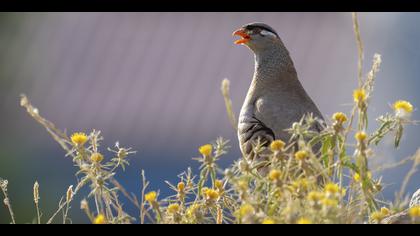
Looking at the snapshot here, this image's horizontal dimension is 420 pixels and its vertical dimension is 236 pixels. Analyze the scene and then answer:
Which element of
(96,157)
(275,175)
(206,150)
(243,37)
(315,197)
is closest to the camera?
(315,197)

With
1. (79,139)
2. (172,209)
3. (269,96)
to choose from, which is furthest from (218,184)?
(269,96)

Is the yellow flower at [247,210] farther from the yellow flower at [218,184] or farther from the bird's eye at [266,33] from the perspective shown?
the bird's eye at [266,33]

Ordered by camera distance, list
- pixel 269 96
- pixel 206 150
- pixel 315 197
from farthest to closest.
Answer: pixel 269 96 < pixel 206 150 < pixel 315 197

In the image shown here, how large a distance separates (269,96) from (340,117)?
8.31ft

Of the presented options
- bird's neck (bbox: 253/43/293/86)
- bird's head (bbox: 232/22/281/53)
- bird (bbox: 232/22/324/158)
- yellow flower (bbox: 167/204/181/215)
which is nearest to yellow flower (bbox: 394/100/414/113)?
Result: yellow flower (bbox: 167/204/181/215)

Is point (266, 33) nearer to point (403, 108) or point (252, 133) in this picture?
point (252, 133)

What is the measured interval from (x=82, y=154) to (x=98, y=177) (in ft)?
0.60

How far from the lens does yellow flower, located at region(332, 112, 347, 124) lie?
1894 mm

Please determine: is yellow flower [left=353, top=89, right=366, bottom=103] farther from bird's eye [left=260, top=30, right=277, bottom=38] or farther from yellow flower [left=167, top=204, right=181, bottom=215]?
bird's eye [left=260, top=30, right=277, bottom=38]

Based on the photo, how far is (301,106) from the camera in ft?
13.9

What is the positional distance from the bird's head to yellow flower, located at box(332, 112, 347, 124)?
3.20 meters

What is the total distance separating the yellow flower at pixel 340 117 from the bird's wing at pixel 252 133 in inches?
78.0

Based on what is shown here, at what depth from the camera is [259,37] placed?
5.14 meters
